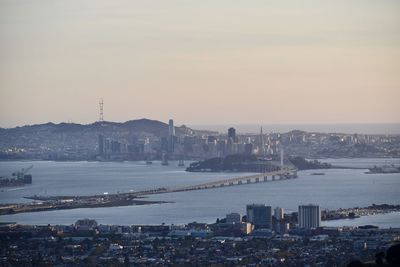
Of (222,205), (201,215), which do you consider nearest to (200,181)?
(222,205)

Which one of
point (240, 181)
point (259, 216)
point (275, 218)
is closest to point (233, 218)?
point (259, 216)

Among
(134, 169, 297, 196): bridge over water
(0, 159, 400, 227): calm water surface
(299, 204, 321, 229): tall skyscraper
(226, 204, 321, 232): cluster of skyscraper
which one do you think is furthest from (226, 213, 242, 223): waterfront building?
(134, 169, 297, 196): bridge over water

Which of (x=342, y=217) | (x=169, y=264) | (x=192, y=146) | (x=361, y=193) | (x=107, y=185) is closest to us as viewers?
(x=169, y=264)

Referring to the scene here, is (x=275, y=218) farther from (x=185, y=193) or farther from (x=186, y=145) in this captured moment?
(x=186, y=145)

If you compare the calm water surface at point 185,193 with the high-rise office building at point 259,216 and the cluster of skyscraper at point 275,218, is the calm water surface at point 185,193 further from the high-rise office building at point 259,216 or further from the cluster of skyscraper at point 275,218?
the high-rise office building at point 259,216

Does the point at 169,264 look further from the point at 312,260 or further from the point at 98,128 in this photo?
the point at 98,128

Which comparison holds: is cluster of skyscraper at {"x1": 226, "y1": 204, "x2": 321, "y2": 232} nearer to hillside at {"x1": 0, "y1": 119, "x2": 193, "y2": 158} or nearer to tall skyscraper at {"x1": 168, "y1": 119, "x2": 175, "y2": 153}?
tall skyscraper at {"x1": 168, "y1": 119, "x2": 175, "y2": 153}
